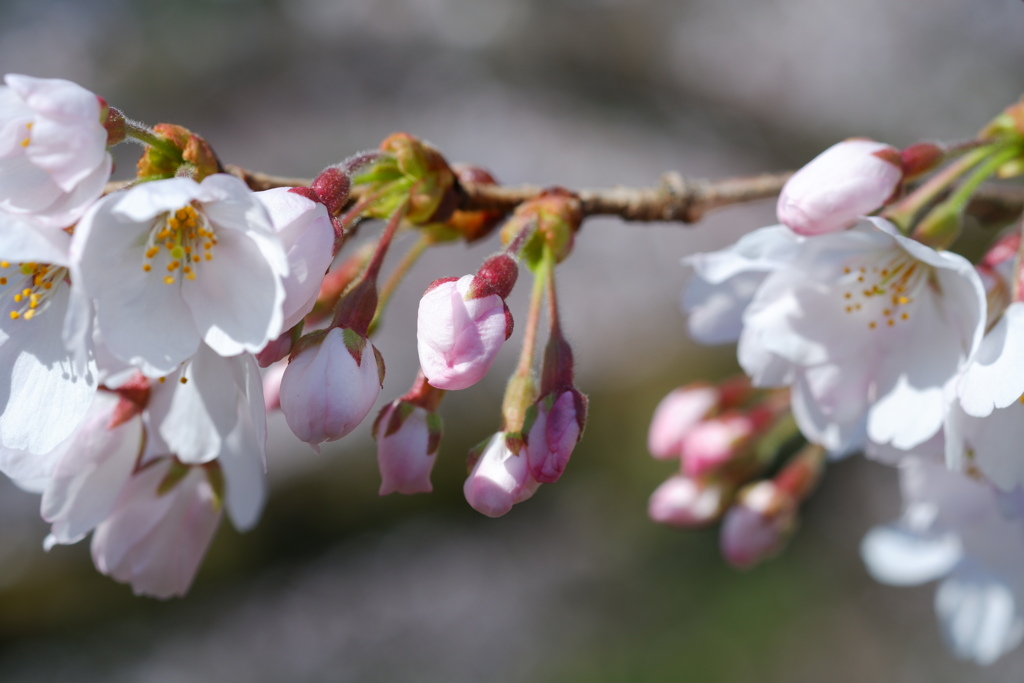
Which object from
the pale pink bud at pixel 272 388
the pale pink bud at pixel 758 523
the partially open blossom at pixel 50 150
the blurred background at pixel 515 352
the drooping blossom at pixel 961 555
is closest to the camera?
the partially open blossom at pixel 50 150

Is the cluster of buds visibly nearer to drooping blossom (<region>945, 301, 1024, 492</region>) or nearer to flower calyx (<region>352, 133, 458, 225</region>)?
drooping blossom (<region>945, 301, 1024, 492</region>)

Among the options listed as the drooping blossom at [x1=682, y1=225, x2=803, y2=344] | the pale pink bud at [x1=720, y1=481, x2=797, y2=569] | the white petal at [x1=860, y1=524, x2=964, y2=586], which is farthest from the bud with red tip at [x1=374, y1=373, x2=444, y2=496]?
the white petal at [x1=860, y1=524, x2=964, y2=586]

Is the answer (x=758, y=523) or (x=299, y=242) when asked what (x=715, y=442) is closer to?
(x=758, y=523)

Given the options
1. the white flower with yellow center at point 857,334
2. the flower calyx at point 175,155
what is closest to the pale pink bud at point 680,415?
the white flower with yellow center at point 857,334

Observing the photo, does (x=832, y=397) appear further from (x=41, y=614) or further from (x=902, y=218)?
(x=41, y=614)

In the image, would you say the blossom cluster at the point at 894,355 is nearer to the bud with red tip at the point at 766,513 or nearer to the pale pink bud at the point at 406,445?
the bud with red tip at the point at 766,513
